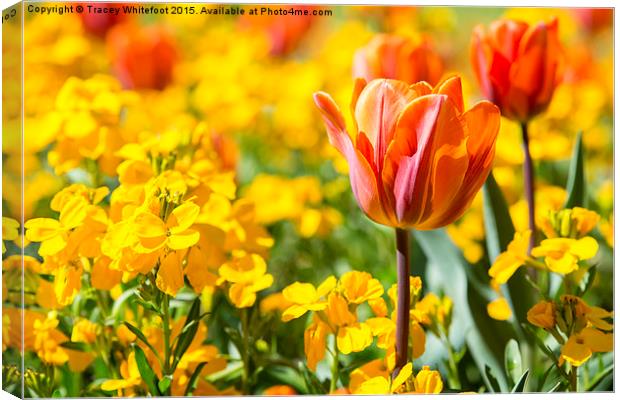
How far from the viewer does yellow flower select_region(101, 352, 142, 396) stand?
3.67 ft

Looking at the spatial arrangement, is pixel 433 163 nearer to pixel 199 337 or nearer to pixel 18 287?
pixel 199 337

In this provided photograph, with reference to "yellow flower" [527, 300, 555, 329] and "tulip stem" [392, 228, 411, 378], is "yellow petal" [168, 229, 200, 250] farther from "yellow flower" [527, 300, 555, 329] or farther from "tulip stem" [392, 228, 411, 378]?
"yellow flower" [527, 300, 555, 329]

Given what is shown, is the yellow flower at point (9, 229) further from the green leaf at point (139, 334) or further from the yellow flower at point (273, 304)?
the yellow flower at point (273, 304)

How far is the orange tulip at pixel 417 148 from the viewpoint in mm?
982

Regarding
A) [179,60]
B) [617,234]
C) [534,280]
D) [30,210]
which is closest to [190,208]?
[30,210]

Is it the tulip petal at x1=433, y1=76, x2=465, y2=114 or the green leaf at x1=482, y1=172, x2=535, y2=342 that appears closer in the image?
the tulip petal at x1=433, y1=76, x2=465, y2=114

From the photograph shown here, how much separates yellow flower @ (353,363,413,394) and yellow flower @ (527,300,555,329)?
0.44 feet

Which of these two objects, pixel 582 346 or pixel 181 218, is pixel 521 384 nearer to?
pixel 582 346

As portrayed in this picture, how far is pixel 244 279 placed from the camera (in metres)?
1.16

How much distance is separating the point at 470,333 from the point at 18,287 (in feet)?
1.64

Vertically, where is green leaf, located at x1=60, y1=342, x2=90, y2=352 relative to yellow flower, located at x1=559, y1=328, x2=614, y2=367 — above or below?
below

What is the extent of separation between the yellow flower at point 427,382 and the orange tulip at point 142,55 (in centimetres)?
86

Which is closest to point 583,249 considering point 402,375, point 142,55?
point 402,375

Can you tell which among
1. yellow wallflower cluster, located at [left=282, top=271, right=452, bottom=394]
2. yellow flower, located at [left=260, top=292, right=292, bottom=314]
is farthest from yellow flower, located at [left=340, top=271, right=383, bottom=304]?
yellow flower, located at [left=260, top=292, right=292, bottom=314]
